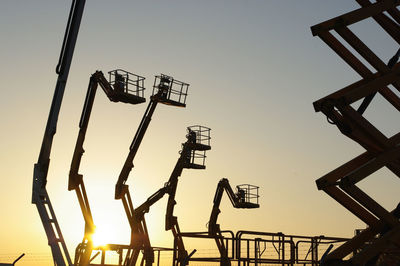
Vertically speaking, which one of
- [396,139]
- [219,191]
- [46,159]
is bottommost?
[396,139]

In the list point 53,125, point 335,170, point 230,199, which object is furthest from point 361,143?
point 230,199

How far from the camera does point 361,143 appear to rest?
1205cm

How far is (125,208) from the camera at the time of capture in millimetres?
27922

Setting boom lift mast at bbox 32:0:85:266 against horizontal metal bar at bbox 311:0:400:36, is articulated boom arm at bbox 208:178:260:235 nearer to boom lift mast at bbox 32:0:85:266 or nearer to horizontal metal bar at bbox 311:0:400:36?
boom lift mast at bbox 32:0:85:266

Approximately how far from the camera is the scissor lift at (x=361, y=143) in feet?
37.1

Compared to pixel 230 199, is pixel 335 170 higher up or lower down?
lower down

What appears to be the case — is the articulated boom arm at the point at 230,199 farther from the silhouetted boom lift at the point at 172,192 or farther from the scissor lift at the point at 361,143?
the scissor lift at the point at 361,143

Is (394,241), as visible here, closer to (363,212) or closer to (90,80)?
(363,212)

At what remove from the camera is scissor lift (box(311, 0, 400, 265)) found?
11.3m

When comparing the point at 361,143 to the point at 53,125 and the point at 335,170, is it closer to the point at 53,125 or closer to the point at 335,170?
the point at 335,170

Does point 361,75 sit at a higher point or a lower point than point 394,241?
higher

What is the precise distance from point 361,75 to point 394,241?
419cm

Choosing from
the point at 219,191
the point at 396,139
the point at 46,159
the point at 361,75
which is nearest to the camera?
the point at 396,139

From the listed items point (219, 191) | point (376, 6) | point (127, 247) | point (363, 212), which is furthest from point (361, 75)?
point (219, 191)
